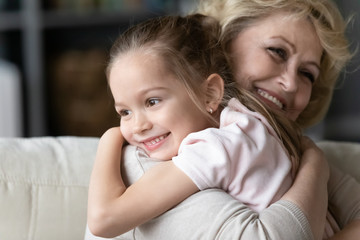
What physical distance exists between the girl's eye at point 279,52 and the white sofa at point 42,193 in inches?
21.4

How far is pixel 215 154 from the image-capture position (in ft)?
3.61

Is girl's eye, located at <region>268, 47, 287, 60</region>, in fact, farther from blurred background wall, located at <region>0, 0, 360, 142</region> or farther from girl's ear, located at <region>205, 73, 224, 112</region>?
blurred background wall, located at <region>0, 0, 360, 142</region>

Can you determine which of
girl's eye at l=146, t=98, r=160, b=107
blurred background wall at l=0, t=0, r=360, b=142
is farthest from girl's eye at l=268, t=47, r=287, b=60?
blurred background wall at l=0, t=0, r=360, b=142

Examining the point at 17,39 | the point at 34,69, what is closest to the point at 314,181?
the point at 34,69

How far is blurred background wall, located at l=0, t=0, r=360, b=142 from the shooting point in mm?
3920

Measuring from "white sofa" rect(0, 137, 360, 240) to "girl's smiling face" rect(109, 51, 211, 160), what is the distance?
0.35 meters

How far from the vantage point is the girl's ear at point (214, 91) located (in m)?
1.27

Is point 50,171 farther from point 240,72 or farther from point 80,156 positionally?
point 240,72

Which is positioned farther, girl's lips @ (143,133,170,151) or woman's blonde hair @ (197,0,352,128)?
woman's blonde hair @ (197,0,352,128)

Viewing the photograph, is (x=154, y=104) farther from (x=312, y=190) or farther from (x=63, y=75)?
(x=63, y=75)

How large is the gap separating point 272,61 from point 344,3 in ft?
7.81

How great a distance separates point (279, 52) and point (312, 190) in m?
0.39

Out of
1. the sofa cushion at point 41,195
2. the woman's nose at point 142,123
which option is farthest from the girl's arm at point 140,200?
the sofa cushion at point 41,195

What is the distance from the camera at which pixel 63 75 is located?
13.3ft
